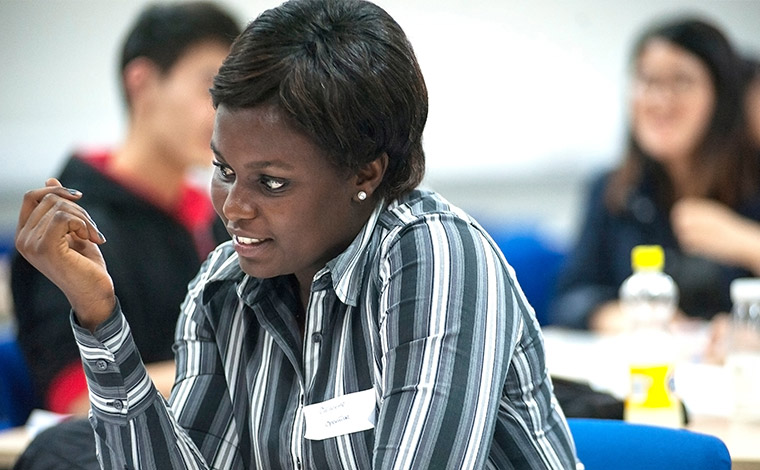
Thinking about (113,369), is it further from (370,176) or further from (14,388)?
(14,388)

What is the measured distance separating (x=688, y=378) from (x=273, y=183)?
1.32m

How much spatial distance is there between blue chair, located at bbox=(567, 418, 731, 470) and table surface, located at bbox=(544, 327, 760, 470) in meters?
0.13

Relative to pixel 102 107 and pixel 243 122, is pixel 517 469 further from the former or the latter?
pixel 102 107

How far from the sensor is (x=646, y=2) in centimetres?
491

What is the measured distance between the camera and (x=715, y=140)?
10.8ft

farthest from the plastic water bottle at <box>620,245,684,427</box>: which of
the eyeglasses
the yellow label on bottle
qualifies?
the eyeglasses

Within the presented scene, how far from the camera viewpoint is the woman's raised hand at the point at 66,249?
1.25m

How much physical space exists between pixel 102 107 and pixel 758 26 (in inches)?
133

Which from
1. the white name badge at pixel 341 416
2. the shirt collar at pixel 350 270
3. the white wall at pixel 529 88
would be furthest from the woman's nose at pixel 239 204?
the white wall at pixel 529 88

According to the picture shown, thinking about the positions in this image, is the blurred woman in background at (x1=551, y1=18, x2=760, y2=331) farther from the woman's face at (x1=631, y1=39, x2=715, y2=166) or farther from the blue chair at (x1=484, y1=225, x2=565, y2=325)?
the blue chair at (x1=484, y1=225, x2=565, y2=325)

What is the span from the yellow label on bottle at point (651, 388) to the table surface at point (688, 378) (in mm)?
73

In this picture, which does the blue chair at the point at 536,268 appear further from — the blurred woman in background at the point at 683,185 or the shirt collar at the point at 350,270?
the shirt collar at the point at 350,270

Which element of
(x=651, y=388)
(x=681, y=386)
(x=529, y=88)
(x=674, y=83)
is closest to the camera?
(x=651, y=388)

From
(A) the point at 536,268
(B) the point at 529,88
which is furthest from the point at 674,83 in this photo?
(B) the point at 529,88
